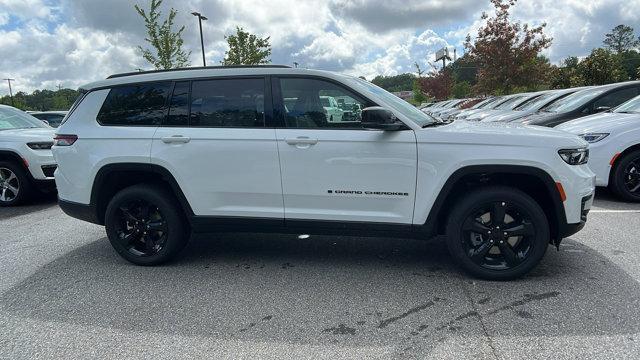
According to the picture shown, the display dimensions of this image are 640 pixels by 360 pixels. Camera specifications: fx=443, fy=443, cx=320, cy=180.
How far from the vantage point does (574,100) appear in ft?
27.4

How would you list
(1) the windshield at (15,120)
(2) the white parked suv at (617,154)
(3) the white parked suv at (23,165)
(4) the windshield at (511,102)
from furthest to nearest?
(4) the windshield at (511,102) → (1) the windshield at (15,120) → (3) the white parked suv at (23,165) → (2) the white parked suv at (617,154)

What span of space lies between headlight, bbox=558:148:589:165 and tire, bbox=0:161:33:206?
7.50 metres

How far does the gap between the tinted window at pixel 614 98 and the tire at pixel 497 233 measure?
5.59m

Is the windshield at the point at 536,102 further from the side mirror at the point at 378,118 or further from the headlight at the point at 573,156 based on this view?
the side mirror at the point at 378,118

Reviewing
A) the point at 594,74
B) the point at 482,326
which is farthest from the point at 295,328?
the point at 594,74

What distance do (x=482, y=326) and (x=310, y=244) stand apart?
220 cm

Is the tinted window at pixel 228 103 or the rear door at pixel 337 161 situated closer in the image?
the rear door at pixel 337 161

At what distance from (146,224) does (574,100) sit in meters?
7.90

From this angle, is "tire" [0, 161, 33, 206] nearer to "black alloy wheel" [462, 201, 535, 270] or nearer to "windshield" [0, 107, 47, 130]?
"windshield" [0, 107, 47, 130]

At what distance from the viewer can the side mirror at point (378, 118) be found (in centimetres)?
347

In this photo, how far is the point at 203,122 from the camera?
13.2ft

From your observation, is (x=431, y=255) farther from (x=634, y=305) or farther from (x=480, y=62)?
(x=480, y=62)

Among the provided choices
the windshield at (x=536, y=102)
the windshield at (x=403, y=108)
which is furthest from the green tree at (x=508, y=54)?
the windshield at (x=403, y=108)

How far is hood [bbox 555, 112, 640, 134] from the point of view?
6.03 metres
